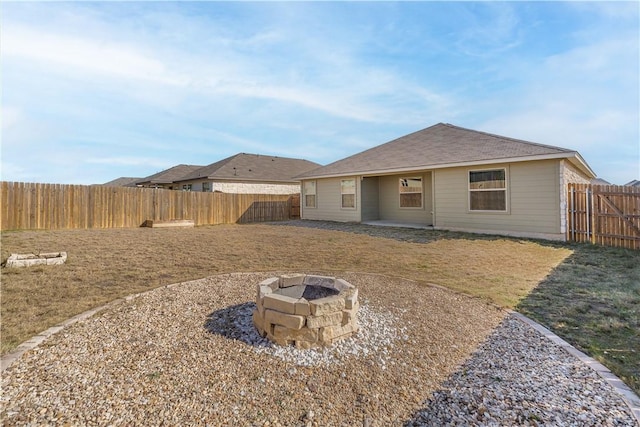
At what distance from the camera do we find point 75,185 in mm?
12656

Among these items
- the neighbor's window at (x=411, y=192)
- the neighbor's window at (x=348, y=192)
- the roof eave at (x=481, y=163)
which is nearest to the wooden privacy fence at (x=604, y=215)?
the roof eave at (x=481, y=163)

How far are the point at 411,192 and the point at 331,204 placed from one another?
4.40 meters

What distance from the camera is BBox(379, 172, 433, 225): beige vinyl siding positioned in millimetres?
13867

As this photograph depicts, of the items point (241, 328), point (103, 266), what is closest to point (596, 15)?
point (241, 328)

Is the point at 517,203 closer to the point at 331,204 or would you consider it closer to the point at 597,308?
the point at 597,308

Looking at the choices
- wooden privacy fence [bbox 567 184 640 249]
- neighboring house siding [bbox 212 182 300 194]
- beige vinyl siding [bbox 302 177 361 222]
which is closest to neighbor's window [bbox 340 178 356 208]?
beige vinyl siding [bbox 302 177 361 222]

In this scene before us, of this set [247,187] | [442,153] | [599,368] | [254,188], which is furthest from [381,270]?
[254,188]

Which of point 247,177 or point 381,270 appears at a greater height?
point 247,177

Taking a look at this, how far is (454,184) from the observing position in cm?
1188

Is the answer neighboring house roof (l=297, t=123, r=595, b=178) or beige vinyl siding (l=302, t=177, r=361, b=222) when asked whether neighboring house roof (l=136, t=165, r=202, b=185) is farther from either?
beige vinyl siding (l=302, t=177, r=361, b=222)

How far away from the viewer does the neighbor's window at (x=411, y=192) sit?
46.6ft

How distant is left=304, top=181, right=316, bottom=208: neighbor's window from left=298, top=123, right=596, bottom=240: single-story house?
6 cm

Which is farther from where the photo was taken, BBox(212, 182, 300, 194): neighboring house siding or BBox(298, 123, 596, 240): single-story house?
BBox(212, 182, 300, 194): neighboring house siding

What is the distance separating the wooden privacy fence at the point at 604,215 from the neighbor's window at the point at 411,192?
223 inches
